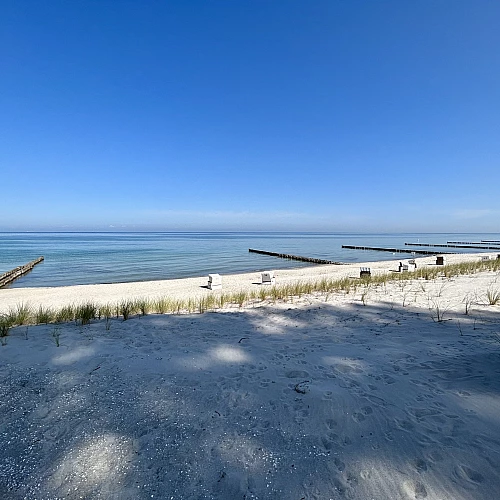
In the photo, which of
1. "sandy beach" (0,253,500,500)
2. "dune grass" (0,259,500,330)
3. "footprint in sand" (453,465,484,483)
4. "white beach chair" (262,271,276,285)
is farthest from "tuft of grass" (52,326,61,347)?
"white beach chair" (262,271,276,285)

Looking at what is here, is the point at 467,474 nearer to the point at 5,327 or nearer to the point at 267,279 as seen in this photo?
the point at 5,327

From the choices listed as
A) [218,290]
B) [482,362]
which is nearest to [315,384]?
[482,362]

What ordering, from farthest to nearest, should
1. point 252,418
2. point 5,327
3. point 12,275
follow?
point 12,275 → point 5,327 → point 252,418

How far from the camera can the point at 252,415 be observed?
9.16ft

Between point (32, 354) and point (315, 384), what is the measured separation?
396 centimetres

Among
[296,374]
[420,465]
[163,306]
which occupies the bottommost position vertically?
[163,306]

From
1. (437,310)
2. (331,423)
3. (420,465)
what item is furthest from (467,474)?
(437,310)

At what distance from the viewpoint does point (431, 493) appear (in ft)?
6.22

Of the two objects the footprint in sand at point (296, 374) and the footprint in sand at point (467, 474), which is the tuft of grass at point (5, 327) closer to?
the footprint in sand at point (296, 374)

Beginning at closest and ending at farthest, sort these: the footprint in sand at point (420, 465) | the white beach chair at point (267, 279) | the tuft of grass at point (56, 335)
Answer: the footprint in sand at point (420, 465)
the tuft of grass at point (56, 335)
the white beach chair at point (267, 279)

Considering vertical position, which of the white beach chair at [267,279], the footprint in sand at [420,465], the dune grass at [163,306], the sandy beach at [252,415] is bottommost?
the white beach chair at [267,279]

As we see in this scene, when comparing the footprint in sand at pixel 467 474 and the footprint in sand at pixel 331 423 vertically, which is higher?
the footprint in sand at pixel 467 474

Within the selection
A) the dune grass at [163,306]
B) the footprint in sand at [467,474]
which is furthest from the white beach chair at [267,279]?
the footprint in sand at [467,474]

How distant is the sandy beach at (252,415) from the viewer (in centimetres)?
203
